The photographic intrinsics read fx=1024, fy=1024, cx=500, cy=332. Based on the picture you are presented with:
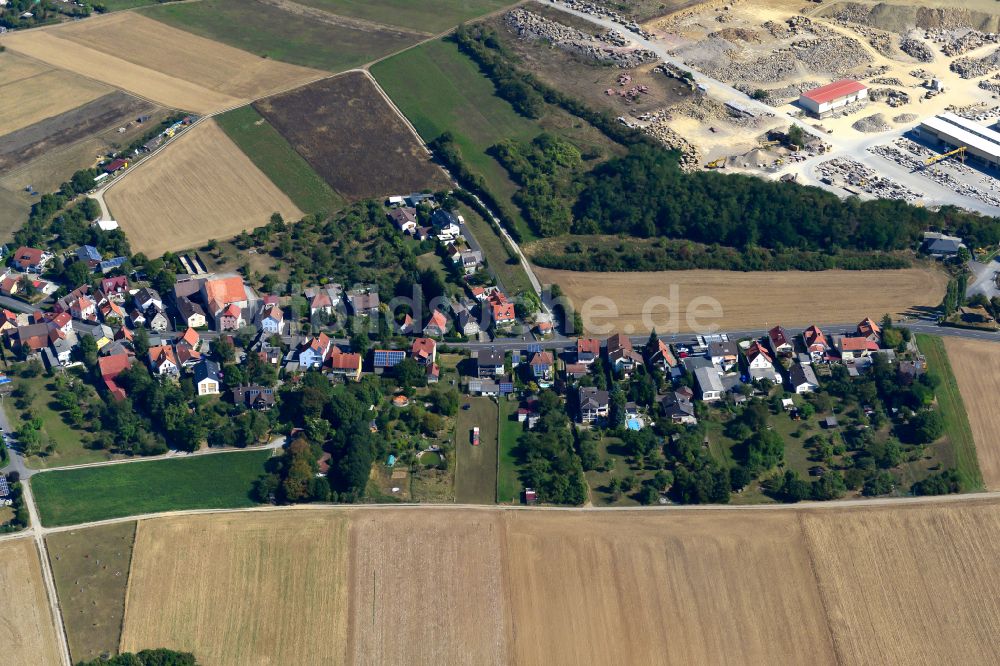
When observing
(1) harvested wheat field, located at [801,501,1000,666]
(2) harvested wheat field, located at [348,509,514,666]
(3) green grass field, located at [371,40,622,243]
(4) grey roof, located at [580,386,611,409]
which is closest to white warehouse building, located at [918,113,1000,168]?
(3) green grass field, located at [371,40,622,243]

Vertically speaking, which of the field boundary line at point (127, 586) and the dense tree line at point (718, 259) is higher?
the dense tree line at point (718, 259)

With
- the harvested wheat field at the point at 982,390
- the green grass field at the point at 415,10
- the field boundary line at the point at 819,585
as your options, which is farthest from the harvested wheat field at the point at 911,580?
the green grass field at the point at 415,10

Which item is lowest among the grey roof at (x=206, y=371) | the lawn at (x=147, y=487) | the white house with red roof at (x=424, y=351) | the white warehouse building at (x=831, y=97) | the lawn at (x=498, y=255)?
the lawn at (x=147, y=487)

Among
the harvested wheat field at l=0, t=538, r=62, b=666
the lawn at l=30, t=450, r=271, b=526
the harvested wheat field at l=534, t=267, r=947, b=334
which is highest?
the harvested wheat field at l=534, t=267, r=947, b=334

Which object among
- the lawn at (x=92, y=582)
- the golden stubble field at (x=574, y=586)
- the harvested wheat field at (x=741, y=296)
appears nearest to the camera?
the golden stubble field at (x=574, y=586)

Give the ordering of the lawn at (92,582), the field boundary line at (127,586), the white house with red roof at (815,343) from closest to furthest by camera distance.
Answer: the field boundary line at (127,586) < the lawn at (92,582) < the white house with red roof at (815,343)

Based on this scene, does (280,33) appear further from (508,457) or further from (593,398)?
(508,457)

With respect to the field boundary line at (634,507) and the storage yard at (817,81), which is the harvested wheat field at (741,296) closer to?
the storage yard at (817,81)

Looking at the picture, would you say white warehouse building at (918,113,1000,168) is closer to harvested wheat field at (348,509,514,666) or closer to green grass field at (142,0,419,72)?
green grass field at (142,0,419,72)
